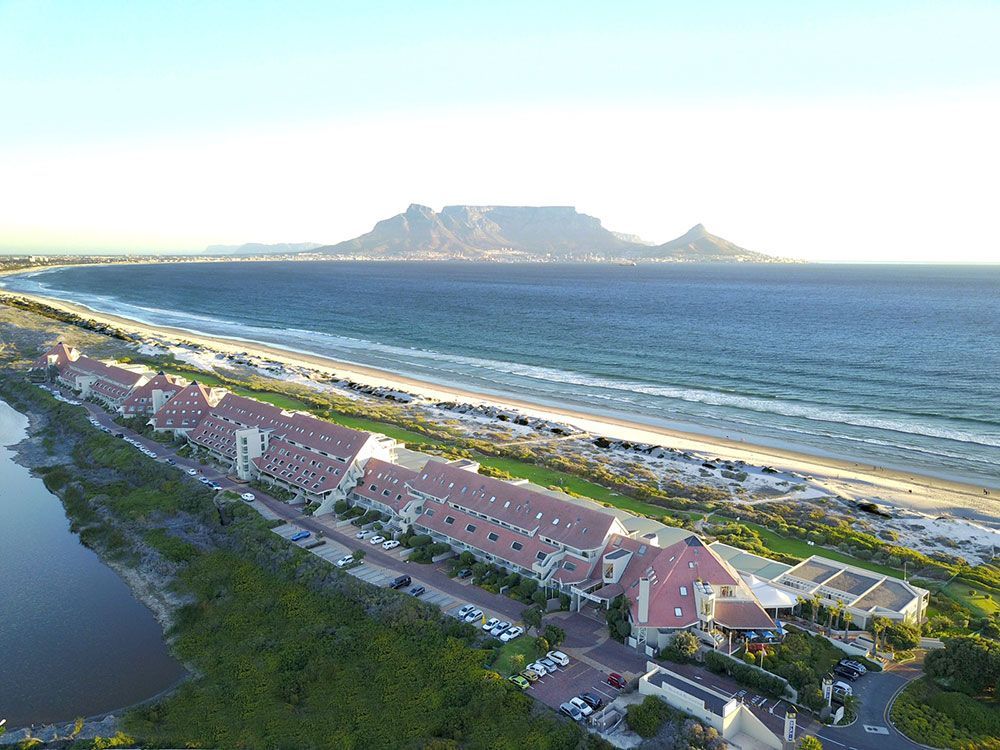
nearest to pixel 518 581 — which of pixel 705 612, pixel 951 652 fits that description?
pixel 705 612

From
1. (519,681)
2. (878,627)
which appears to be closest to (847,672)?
(878,627)

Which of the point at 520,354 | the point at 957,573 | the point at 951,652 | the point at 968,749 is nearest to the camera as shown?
the point at 968,749

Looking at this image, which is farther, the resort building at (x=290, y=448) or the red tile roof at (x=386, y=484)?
the resort building at (x=290, y=448)

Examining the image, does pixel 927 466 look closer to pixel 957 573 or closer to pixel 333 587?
pixel 957 573

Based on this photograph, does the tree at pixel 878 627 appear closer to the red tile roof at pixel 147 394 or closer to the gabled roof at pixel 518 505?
the gabled roof at pixel 518 505

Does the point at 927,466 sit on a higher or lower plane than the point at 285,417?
lower

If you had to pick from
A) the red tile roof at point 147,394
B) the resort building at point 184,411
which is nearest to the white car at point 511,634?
the resort building at point 184,411

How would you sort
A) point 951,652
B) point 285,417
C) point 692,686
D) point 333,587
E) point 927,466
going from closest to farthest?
point 692,686 < point 951,652 < point 333,587 < point 285,417 < point 927,466
